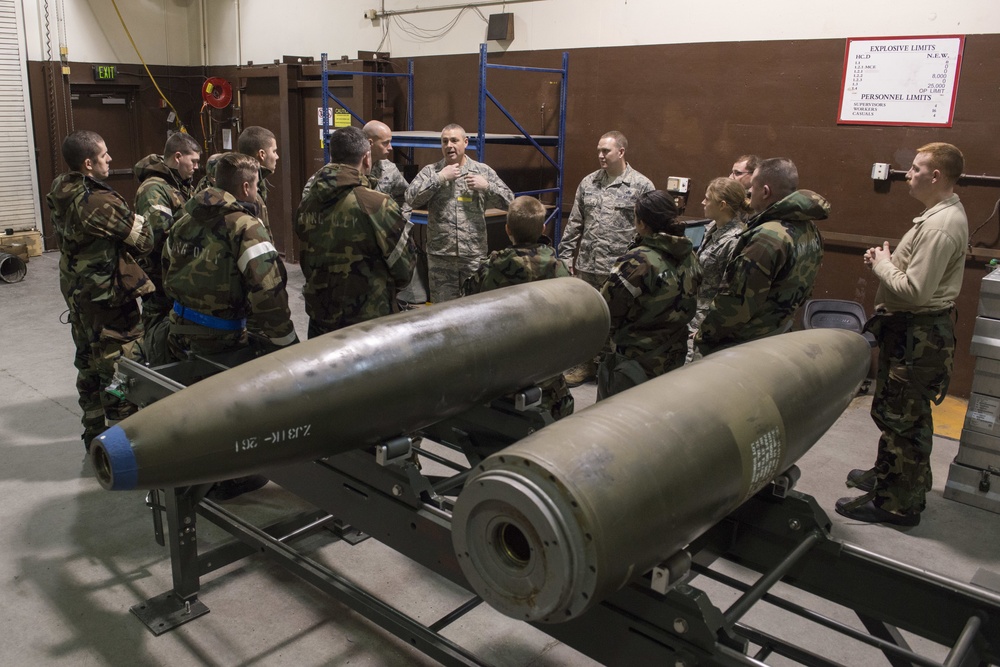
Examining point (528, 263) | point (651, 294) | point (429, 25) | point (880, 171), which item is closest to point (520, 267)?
point (528, 263)

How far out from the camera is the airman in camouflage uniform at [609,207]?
5.34 metres

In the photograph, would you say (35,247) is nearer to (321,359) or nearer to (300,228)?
(300,228)

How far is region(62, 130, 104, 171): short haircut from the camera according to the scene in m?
3.79

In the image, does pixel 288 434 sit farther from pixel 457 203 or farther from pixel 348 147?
pixel 457 203

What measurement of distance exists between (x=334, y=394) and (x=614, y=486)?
0.85 meters

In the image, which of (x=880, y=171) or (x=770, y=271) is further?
(x=880, y=171)

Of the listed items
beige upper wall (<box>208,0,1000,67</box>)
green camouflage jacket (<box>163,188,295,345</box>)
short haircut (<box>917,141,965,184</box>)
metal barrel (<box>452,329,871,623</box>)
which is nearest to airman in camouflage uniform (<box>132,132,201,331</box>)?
green camouflage jacket (<box>163,188,295,345</box>)

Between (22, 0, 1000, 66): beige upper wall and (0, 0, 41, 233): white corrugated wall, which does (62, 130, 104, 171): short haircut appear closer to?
(22, 0, 1000, 66): beige upper wall

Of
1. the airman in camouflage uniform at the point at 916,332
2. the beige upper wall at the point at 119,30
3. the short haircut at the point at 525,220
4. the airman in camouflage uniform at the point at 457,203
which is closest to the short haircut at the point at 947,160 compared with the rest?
the airman in camouflage uniform at the point at 916,332

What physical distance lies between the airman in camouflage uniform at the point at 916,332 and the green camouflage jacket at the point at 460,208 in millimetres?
2618

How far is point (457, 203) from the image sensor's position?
5.32 m

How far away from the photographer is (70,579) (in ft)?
9.70

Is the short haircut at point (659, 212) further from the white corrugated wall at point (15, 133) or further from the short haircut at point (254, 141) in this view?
the white corrugated wall at point (15, 133)

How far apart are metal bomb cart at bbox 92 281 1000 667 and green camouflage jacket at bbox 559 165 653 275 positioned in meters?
2.89
